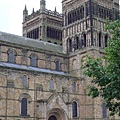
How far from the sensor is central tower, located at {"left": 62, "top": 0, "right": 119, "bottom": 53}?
62875 millimetres

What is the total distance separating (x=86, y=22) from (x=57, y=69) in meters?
11.5

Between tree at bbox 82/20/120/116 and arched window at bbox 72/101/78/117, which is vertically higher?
tree at bbox 82/20/120/116

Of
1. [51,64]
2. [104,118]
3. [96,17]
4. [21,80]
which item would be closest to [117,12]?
[96,17]

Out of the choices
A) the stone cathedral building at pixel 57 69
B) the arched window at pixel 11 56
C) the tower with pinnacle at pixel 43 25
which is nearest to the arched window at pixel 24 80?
the stone cathedral building at pixel 57 69

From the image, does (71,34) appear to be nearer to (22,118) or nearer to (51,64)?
(51,64)

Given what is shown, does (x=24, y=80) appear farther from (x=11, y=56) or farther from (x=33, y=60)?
(x=33, y=60)

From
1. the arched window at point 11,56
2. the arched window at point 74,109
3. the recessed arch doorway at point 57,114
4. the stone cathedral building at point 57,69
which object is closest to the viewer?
the stone cathedral building at point 57,69

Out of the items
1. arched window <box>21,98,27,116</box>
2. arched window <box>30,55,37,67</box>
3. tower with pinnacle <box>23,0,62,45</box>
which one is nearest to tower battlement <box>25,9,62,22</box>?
tower with pinnacle <box>23,0,62,45</box>

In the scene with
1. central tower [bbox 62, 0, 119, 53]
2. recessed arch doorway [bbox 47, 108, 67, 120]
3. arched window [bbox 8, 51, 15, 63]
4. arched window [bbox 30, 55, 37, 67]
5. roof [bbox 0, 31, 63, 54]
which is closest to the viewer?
recessed arch doorway [bbox 47, 108, 67, 120]

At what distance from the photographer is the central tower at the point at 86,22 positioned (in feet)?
206

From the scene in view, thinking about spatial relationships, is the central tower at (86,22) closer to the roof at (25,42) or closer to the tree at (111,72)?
the roof at (25,42)

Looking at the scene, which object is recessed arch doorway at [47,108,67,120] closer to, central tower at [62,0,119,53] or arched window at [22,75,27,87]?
arched window at [22,75,27,87]

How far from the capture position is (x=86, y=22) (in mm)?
63406

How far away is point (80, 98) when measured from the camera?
195 ft
